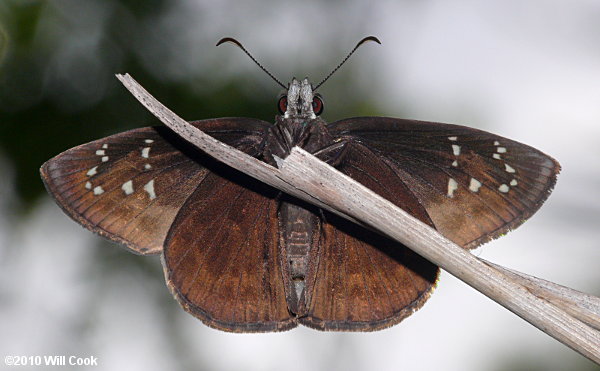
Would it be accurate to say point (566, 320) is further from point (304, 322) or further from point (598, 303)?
point (304, 322)

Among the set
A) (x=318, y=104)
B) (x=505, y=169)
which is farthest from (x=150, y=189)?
(x=505, y=169)

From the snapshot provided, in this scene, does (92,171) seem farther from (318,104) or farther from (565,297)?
(565,297)

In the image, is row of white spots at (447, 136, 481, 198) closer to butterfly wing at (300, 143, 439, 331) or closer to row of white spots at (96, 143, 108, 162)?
butterfly wing at (300, 143, 439, 331)

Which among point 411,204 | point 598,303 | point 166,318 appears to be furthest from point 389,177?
point 166,318

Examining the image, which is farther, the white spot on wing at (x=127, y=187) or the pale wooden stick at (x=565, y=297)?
the white spot on wing at (x=127, y=187)

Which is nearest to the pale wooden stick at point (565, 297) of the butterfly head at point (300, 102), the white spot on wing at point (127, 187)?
the butterfly head at point (300, 102)

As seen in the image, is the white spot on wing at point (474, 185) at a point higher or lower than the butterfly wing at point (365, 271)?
higher

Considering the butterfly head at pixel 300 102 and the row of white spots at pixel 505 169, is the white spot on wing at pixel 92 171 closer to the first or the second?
the butterfly head at pixel 300 102
